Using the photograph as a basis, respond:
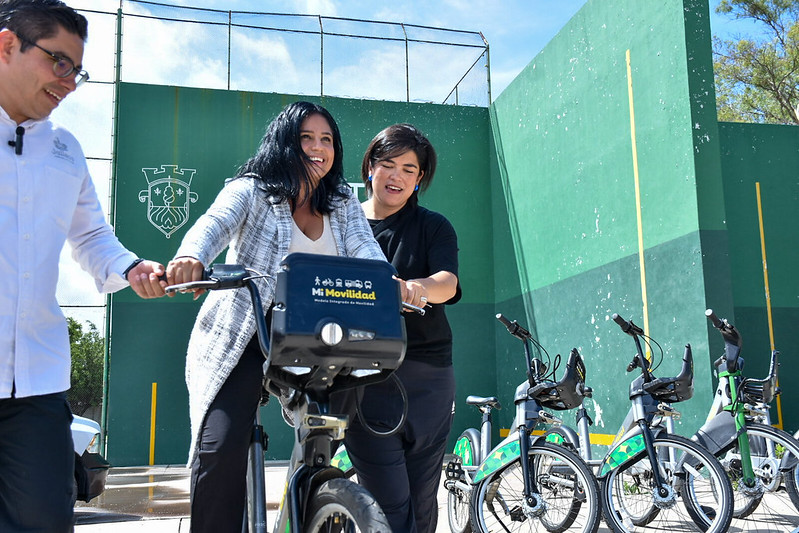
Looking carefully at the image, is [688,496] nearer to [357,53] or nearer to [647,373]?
[647,373]

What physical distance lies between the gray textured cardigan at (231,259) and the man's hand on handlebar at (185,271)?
11cm

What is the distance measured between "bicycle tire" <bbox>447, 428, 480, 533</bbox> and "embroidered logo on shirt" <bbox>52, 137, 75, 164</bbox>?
3.49 m

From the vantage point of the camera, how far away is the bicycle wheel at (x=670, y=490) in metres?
4.18

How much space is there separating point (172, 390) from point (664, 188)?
6643mm

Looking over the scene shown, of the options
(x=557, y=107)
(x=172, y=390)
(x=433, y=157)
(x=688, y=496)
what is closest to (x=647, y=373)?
(x=688, y=496)

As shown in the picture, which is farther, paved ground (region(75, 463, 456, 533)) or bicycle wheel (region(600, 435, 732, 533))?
paved ground (region(75, 463, 456, 533))

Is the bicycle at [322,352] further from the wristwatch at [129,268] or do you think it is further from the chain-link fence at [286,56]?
the chain-link fence at [286,56]

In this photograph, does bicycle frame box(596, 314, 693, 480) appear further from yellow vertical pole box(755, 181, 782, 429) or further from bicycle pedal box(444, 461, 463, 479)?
yellow vertical pole box(755, 181, 782, 429)

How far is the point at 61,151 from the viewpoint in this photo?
193 centimetres

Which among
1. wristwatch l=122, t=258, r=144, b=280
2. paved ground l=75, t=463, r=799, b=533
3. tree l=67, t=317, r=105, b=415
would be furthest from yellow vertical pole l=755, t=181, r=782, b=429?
tree l=67, t=317, r=105, b=415

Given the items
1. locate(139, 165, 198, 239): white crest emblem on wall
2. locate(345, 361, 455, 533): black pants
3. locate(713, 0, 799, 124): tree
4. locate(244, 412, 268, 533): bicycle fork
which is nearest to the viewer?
locate(244, 412, 268, 533): bicycle fork

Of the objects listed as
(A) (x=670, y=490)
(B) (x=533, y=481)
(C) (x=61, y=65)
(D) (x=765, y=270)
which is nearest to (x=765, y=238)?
(D) (x=765, y=270)

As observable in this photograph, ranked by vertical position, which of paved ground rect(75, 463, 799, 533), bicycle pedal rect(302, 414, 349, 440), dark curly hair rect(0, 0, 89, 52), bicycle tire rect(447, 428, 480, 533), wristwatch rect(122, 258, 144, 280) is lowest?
paved ground rect(75, 463, 799, 533)

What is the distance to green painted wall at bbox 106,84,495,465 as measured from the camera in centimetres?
1023
